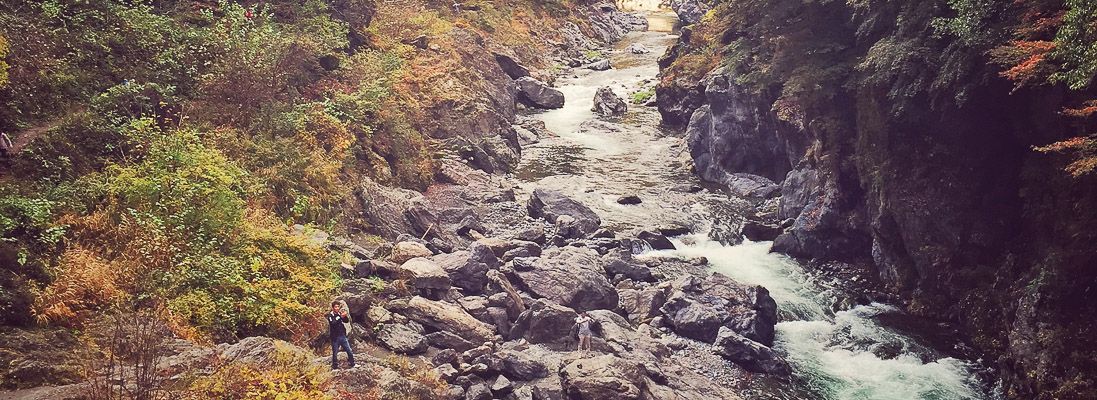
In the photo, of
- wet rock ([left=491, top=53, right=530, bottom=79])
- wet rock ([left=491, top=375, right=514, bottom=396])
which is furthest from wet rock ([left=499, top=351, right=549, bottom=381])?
wet rock ([left=491, top=53, right=530, bottom=79])

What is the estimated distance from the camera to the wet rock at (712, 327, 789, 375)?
18312 millimetres

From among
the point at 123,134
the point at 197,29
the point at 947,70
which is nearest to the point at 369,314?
the point at 123,134

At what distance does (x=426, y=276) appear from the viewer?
60.9ft

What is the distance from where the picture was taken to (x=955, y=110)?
1981 centimetres

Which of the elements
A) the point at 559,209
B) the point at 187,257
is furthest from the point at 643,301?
the point at 187,257

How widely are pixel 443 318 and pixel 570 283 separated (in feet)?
14.9

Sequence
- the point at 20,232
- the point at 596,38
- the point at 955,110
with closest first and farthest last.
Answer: the point at 20,232 → the point at 955,110 → the point at 596,38

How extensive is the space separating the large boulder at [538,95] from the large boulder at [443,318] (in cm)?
2808

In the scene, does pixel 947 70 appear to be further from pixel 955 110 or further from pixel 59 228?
pixel 59 228

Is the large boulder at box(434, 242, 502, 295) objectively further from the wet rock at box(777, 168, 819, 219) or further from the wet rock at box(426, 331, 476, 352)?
the wet rock at box(777, 168, 819, 219)

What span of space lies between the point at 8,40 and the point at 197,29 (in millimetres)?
6993

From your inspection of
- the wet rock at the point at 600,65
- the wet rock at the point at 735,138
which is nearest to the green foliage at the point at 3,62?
the wet rock at the point at 735,138

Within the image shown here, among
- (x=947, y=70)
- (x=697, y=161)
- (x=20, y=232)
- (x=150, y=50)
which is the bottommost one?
(x=697, y=161)

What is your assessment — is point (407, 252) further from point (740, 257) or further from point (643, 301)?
point (740, 257)
